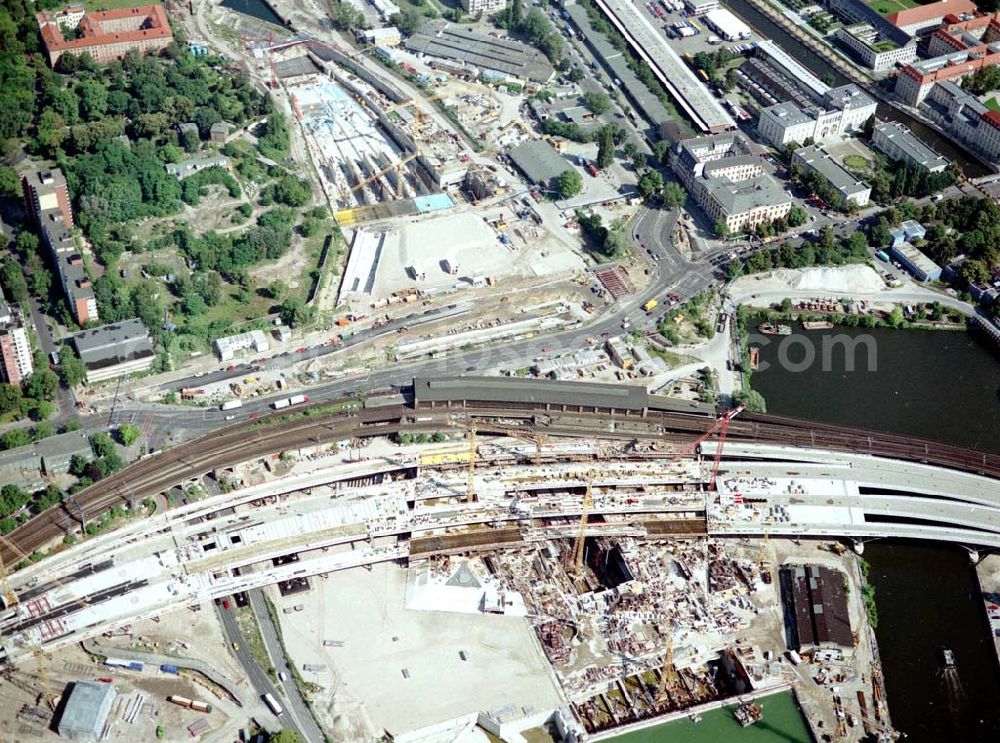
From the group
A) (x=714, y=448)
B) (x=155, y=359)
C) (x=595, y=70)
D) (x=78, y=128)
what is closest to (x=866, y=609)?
(x=714, y=448)

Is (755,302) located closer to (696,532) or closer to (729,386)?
(729,386)

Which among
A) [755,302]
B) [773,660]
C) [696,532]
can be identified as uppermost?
[755,302]

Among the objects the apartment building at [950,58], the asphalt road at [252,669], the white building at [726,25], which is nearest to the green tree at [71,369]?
the asphalt road at [252,669]

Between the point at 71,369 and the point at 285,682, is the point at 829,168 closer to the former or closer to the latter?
the point at 71,369

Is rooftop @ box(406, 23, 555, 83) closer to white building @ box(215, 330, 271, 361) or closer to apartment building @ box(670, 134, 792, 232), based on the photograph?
apartment building @ box(670, 134, 792, 232)

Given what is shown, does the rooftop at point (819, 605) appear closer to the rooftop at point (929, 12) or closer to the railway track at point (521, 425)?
the railway track at point (521, 425)

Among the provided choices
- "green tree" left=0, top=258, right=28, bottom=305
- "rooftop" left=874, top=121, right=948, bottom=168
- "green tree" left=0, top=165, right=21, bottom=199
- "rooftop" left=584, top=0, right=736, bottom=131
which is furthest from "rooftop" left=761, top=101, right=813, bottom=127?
"green tree" left=0, top=165, right=21, bottom=199
